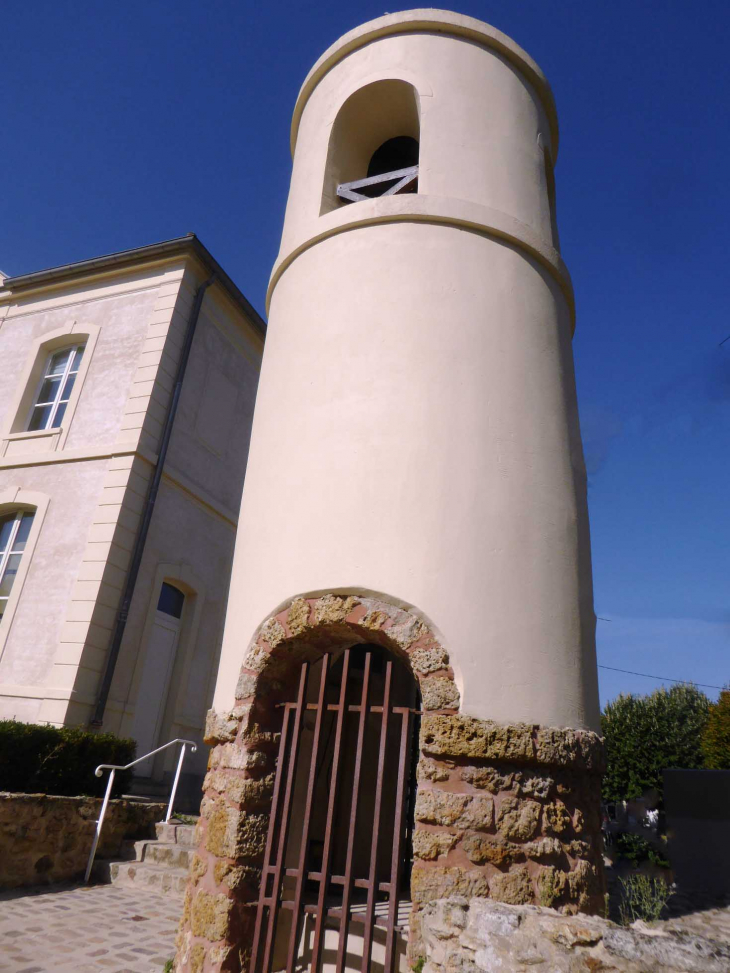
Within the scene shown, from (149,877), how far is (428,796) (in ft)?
13.9

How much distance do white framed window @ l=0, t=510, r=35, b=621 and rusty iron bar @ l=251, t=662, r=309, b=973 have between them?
6412 millimetres

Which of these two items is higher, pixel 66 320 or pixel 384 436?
pixel 66 320

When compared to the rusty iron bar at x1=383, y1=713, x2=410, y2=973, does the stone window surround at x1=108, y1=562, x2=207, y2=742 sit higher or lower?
higher

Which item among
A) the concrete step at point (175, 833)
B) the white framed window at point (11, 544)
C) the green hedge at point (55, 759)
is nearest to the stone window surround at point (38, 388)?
the white framed window at point (11, 544)

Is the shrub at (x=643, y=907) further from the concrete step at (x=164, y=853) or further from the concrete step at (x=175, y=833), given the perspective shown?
the concrete step at (x=175, y=833)

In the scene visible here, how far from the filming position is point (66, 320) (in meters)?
11.4

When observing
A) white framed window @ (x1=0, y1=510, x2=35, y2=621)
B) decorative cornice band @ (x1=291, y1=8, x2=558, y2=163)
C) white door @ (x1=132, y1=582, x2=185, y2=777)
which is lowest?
white door @ (x1=132, y1=582, x2=185, y2=777)

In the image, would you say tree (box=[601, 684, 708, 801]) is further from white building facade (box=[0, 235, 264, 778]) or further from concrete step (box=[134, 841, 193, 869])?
concrete step (box=[134, 841, 193, 869])

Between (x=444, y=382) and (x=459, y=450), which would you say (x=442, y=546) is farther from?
(x=444, y=382)

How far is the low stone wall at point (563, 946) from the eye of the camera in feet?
8.80

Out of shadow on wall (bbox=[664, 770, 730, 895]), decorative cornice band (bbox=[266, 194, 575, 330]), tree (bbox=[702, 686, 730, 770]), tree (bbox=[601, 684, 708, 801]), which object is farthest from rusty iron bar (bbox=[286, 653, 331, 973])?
tree (bbox=[601, 684, 708, 801])

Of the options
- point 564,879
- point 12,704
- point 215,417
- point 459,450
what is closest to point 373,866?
point 564,879

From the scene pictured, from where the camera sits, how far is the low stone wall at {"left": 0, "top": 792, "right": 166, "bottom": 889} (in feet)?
20.5

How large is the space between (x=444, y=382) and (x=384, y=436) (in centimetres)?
57
